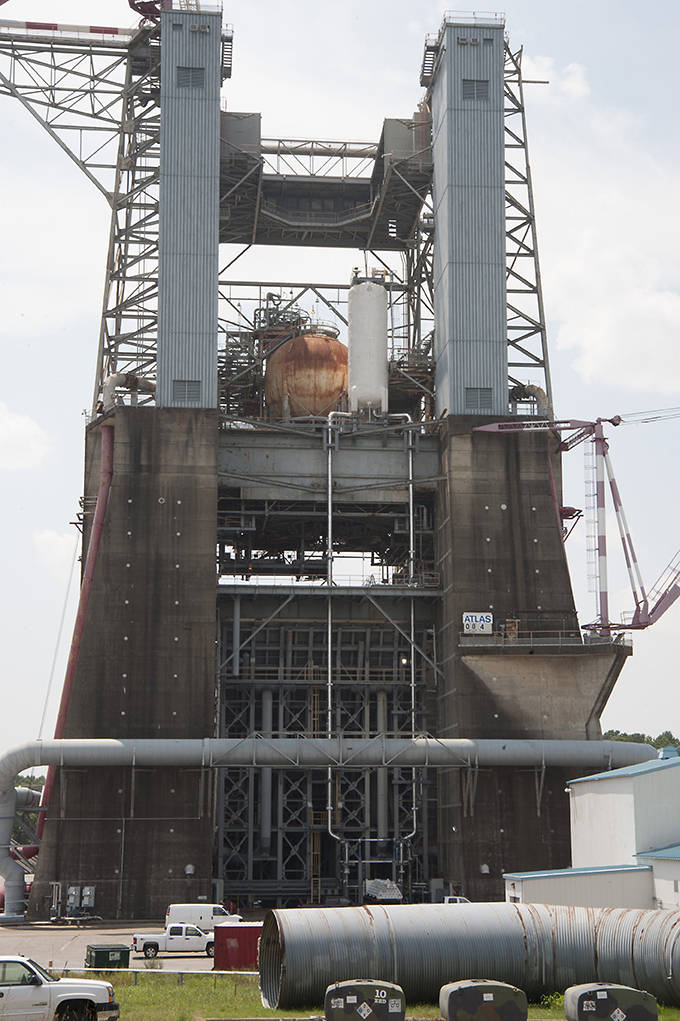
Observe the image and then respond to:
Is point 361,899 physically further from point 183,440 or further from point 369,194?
point 369,194

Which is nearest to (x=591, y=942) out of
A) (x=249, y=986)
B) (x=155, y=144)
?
(x=249, y=986)

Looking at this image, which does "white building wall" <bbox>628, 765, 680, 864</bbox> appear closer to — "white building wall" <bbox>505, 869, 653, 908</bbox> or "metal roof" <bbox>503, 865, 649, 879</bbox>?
"metal roof" <bbox>503, 865, 649, 879</bbox>

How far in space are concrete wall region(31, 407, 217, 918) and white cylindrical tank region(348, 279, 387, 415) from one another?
907cm

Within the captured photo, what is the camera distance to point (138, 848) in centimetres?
6025

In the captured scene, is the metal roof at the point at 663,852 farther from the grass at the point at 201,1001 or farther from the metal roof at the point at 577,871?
the grass at the point at 201,1001

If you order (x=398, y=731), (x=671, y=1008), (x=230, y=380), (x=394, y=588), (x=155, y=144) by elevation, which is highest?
(x=155, y=144)

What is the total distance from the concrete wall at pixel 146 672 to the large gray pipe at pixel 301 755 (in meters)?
1.52

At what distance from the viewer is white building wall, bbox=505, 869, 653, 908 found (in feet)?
147

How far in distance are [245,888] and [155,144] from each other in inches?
1558

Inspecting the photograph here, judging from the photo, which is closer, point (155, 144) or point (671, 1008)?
point (671, 1008)

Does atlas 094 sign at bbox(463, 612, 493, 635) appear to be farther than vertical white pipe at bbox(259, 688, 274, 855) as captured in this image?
No

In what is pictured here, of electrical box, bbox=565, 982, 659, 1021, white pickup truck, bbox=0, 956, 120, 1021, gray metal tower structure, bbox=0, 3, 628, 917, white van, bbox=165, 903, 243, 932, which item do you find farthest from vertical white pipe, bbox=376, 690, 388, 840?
white pickup truck, bbox=0, 956, 120, 1021

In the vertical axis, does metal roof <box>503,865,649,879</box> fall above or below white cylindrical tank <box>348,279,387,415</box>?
below

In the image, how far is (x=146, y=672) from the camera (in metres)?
62.4
